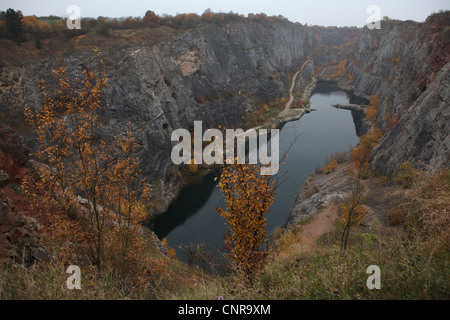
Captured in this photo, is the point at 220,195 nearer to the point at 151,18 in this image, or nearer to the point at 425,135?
the point at 425,135

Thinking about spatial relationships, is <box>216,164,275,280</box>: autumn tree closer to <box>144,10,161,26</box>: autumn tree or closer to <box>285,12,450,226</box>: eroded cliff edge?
<box>285,12,450,226</box>: eroded cliff edge

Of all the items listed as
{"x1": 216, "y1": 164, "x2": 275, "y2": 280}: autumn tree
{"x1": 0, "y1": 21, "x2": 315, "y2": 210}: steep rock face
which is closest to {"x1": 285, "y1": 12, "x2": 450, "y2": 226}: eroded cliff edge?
{"x1": 216, "y1": 164, "x2": 275, "y2": 280}: autumn tree

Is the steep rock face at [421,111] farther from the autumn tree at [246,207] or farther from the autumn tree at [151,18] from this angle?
Answer: the autumn tree at [151,18]

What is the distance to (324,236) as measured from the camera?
2223cm

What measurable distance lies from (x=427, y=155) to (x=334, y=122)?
4816cm

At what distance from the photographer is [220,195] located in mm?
41562

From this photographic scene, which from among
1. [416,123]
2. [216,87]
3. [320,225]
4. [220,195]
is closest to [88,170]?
[320,225]

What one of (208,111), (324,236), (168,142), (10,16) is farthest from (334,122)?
(10,16)

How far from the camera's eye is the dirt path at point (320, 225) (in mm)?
23367

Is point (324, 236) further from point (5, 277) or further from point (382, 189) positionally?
point (5, 277)

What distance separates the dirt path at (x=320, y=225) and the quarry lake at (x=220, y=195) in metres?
5.10

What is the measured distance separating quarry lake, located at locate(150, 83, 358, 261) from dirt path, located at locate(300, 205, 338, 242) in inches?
201

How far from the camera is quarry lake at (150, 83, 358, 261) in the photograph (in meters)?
32.2

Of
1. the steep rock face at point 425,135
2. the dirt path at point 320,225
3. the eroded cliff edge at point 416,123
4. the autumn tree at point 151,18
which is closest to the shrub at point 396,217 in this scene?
the eroded cliff edge at point 416,123
